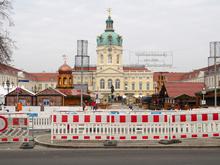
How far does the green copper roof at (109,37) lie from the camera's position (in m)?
155

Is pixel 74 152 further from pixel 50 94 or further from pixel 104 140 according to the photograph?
pixel 50 94

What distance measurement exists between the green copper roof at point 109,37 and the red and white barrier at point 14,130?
139792mm

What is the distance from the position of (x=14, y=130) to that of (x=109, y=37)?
14020 centimetres

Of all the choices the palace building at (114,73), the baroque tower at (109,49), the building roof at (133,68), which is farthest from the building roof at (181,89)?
the building roof at (133,68)

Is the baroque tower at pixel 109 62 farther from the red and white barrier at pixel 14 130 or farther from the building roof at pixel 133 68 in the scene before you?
the red and white barrier at pixel 14 130

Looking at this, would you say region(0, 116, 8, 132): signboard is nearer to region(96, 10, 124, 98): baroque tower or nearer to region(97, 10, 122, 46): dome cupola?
region(96, 10, 124, 98): baroque tower

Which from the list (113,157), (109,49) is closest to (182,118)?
(113,157)

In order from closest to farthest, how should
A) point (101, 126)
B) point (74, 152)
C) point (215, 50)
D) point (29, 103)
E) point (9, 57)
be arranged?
point (74, 152)
point (101, 126)
point (9, 57)
point (215, 50)
point (29, 103)

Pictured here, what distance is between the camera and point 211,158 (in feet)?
38.1

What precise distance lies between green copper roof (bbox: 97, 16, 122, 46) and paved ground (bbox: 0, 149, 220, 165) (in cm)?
14207

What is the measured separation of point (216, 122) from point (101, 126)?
4566mm

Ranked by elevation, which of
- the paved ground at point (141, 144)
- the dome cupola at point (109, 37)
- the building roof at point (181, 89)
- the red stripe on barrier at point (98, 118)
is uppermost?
the dome cupola at point (109, 37)

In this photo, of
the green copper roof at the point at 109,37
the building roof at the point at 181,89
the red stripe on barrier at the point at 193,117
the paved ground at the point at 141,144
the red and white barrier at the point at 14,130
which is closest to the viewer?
the paved ground at the point at 141,144

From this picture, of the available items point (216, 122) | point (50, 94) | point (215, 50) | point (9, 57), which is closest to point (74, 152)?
point (216, 122)
